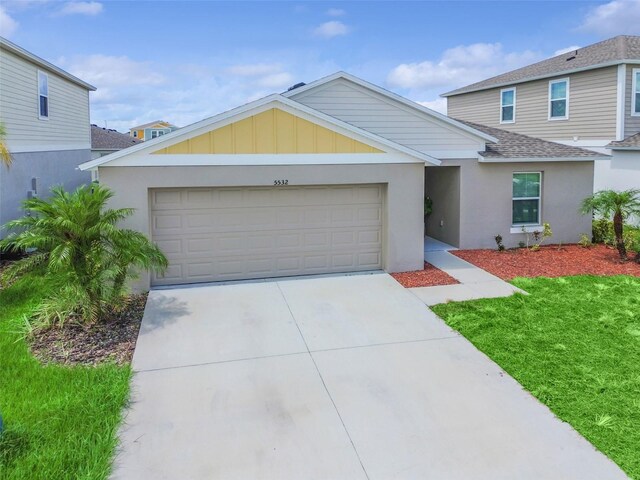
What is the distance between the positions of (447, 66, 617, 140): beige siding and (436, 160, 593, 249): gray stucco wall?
4.54 metres

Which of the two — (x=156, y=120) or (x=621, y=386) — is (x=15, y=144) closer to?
(x=621, y=386)

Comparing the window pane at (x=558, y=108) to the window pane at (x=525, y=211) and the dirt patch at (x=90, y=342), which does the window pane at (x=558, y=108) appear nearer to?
the window pane at (x=525, y=211)

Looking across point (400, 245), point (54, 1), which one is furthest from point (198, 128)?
point (54, 1)

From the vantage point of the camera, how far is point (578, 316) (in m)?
8.63

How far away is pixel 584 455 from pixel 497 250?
974cm

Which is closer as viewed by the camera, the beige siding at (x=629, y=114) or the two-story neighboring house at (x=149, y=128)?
A: the beige siding at (x=629, y=114)

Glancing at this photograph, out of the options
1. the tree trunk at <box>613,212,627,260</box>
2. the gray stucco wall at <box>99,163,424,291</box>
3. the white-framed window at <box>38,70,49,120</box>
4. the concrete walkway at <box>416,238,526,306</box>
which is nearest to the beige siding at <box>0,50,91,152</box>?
the white-framed window at <box>38,70,49,120</box>

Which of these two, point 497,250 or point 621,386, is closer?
point 621,386

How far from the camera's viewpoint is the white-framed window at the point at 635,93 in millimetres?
17241

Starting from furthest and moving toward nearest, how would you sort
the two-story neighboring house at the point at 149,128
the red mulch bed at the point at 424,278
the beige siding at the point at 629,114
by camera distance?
the two-story neighboring house at the point at 149,128
the beige siding at the point at 629,114
the red mulch bed at the point at 424,278

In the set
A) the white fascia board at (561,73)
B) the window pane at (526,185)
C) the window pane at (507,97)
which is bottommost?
the window pane at (526,185)

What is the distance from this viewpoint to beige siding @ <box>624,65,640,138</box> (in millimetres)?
17203

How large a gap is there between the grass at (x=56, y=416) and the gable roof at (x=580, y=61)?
18.4 meters

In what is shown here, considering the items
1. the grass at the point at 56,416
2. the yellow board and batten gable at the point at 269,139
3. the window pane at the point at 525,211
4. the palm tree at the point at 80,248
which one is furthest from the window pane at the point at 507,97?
the grass at the point at 56,416
